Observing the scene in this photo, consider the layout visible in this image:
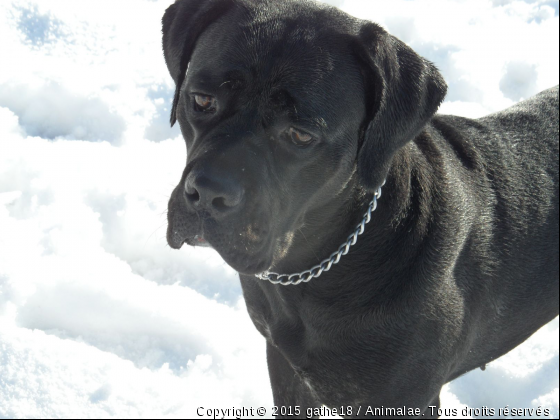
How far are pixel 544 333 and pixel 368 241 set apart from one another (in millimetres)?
2363

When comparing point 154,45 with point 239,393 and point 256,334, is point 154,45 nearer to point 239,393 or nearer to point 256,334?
point 256,334

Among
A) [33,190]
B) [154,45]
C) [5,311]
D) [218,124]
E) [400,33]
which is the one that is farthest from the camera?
[400,33]

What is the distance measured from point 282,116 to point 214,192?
362 millimetres

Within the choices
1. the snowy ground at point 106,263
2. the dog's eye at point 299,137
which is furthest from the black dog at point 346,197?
the snowy ground at point 106,263

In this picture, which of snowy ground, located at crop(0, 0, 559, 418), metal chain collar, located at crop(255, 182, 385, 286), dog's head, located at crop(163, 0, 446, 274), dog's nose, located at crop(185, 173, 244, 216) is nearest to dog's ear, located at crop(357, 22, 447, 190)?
dog's head, located at crop(163, 0, 446, 274)

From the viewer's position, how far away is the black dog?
1946 millimetres

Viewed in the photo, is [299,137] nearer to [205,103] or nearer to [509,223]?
[205,103]

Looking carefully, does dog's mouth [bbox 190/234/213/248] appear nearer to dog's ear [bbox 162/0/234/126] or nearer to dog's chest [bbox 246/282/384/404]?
dog's chest [bbox 246/282/384/404]

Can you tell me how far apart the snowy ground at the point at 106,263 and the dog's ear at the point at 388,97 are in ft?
4.65

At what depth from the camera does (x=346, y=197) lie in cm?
217

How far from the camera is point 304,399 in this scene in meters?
2.88

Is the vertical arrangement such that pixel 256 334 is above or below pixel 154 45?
below

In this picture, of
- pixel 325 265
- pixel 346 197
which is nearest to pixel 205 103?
pixel 346 197

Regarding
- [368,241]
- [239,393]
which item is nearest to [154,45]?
[239,393]
